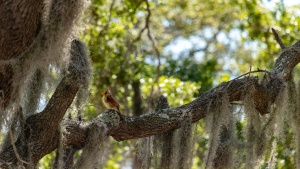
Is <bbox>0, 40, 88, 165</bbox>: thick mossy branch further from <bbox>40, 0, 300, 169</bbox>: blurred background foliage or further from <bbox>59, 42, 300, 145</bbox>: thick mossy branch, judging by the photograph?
<bbox>40, 0, 300, 169</bbox>: blurred background foliage

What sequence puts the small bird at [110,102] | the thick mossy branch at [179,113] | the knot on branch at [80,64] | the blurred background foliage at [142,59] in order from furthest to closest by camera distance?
the blurred background foliage at [142,59] → the small bird at [110,102] → the thick mossy branch at [179,113] → the knot on branch at [80,64]

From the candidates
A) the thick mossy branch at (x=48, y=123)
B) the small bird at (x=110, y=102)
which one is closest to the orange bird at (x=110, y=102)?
the small bird at (x=110, y=102)

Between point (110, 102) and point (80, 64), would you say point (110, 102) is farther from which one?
point (80, 64)

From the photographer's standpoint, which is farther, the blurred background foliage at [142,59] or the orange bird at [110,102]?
the blurred background foliage at [142,59]

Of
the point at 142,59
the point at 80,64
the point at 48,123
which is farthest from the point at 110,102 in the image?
the point at 142,59

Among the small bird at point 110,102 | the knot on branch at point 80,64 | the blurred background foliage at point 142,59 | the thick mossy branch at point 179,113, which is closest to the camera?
the knot on branch at point 80,64

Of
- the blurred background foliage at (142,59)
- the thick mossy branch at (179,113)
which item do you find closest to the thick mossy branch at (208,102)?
the thick mossy branch at (179,113)

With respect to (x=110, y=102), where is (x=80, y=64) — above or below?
above

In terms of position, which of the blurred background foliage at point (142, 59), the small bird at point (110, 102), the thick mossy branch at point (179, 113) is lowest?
the blurred background foliage at point (142, 59)

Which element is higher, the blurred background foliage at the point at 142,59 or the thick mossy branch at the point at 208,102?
the thick mossy branch at the point at 208,102

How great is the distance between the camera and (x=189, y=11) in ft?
37.7

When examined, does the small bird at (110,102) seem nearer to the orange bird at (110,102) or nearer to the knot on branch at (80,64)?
the orange bird at (110,102)

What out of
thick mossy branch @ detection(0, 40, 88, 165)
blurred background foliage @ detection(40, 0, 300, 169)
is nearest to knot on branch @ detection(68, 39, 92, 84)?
thick mossy branch @ detection(0, 40, 88, 165)

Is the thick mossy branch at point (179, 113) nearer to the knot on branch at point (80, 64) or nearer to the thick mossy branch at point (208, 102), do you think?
the thick mossy branch at point (208, 102)
